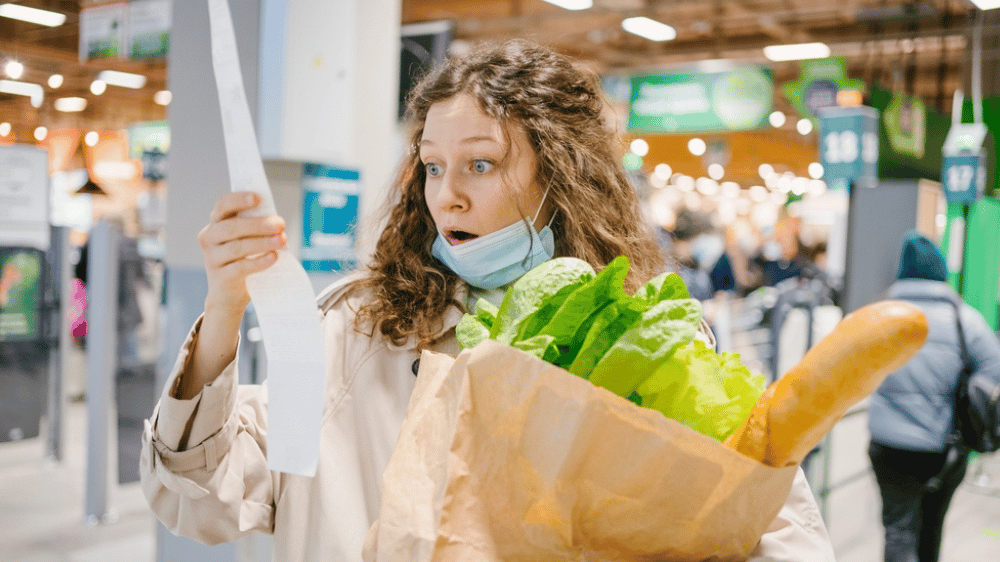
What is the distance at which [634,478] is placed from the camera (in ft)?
2.21

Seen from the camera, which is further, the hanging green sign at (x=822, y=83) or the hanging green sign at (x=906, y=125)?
the hanging green sign at (x=822, y=83)

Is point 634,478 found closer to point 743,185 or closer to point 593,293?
point 593,293

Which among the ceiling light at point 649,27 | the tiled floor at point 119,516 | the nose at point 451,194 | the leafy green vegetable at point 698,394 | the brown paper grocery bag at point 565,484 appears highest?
the ceiling light at point 649,27

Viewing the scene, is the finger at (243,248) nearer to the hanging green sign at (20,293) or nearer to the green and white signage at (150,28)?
the green and white signage at (150,28)

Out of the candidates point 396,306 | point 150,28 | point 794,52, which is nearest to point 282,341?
point 396,306

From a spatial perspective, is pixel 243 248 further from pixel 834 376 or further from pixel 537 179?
pixel 834 376

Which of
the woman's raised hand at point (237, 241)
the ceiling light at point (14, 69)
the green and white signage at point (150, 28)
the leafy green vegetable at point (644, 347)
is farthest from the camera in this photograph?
the ceiling light at point (14, 69)

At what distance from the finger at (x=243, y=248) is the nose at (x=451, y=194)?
0.96 ft

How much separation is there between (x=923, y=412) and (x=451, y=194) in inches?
140

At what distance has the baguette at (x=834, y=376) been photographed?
0.60m

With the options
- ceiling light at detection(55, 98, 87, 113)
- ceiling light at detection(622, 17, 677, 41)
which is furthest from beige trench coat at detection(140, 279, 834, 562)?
ceiling light at detection(622, 17, 677, 41)

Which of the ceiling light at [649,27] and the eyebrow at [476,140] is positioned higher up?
the ceiling light at [649,27]

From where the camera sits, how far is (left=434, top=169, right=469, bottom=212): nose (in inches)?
47.1

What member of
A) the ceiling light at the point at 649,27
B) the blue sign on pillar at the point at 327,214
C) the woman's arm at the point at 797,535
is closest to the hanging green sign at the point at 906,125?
the ceiling light at the point at 649,27
